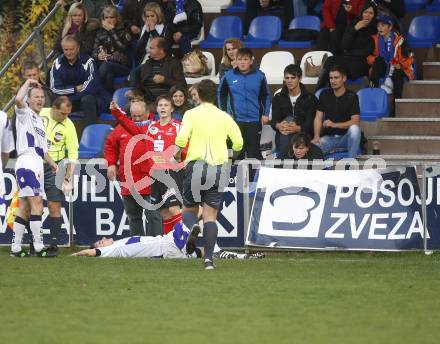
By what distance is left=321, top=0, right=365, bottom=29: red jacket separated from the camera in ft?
62.3

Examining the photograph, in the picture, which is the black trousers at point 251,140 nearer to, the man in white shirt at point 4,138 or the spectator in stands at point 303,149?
the spectator in stands at point 303,149

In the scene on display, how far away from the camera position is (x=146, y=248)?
48.2 ft

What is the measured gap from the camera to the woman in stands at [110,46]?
19375mm

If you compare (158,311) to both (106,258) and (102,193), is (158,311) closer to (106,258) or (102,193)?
(106,258)

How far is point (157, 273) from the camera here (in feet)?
42.0

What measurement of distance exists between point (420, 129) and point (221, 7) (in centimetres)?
469

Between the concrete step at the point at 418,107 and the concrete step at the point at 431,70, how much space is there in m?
0.80

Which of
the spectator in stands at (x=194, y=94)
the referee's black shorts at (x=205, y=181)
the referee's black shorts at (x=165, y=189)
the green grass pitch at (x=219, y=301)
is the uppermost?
the spectator in stands at (x=194, y=94)

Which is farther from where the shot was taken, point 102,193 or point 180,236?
point 102,193

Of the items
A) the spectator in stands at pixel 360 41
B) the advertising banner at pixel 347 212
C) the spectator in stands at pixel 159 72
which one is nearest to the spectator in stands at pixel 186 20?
the spectator in stands at pixel 159 72

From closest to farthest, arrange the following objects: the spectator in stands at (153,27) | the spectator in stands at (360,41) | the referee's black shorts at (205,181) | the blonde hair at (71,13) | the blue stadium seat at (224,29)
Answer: the referee's black shorts at (205,181) → the spectator in stands at (360,41) → the spectator in stands at (153,27) → the blonde hair at (71,13) → the blue stadium seat at (224,29)

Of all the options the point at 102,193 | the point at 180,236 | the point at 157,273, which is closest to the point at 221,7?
the point at 102,193

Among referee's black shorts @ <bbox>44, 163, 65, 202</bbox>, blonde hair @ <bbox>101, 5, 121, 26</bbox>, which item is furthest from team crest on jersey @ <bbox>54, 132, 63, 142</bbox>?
blonde hair @ <bbox>101, 5, 121, 26</bbox>

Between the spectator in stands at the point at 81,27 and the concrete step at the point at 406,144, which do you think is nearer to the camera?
the concrete step at the point at 406,144
